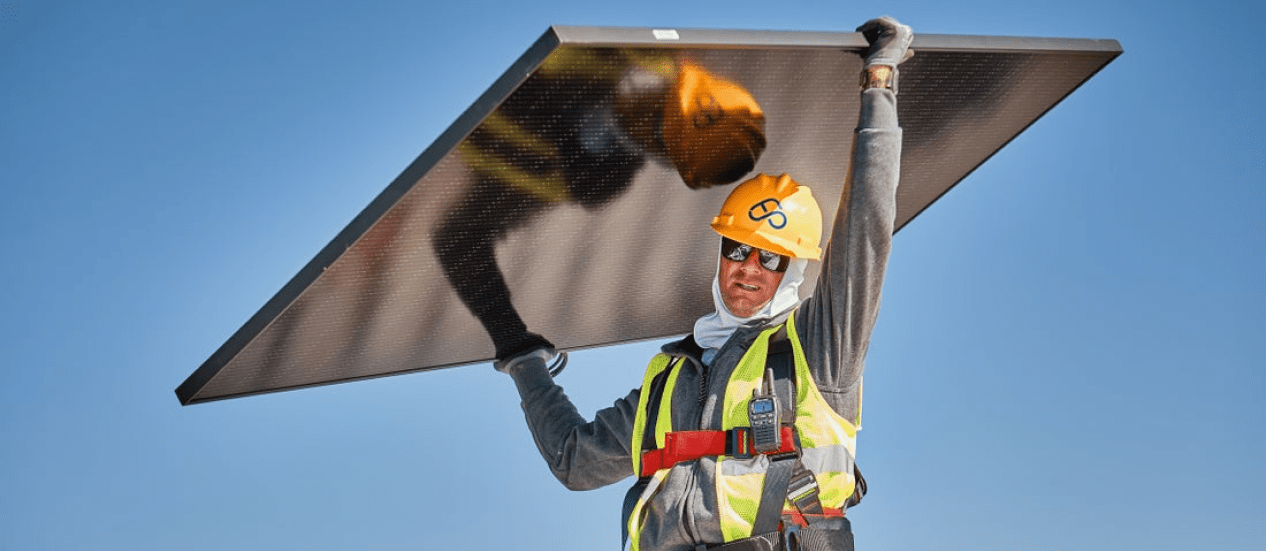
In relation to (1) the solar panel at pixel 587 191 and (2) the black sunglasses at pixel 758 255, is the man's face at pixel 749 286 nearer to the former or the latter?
(2) the black sunglasses at pixel 758 255

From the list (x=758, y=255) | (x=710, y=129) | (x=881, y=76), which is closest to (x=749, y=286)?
(x=758, y=255)

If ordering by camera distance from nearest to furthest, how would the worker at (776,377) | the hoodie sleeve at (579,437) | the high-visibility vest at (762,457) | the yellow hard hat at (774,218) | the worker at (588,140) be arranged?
the worker at (588,140), the worker at (776,377), the high-visibility vest at (762,457), the yellow hard hat at (774,218), the hoodie sleeve at (579,437)

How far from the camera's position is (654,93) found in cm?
557

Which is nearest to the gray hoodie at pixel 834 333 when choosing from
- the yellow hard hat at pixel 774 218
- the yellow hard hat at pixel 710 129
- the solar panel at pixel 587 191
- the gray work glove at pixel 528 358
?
the yellow hard hat at pixel 774 218

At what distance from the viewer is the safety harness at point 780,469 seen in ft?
18.4

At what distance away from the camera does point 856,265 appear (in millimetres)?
5625

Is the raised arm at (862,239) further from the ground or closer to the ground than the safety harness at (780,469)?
further from the ground

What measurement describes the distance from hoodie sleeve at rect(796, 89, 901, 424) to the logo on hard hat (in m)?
0.45

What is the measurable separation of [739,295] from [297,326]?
2.26m

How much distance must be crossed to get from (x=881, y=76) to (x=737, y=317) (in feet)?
4.48

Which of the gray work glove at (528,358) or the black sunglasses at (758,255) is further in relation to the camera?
the gray work glove at (528,358)

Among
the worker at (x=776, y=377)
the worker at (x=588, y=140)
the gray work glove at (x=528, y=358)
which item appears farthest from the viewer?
the gray work glove at (x=528, y=358)

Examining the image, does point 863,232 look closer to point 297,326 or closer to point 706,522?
point 706,522

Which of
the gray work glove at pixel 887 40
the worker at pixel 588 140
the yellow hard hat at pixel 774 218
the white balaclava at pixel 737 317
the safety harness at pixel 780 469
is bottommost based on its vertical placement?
the safety harness at pixel 780 469
